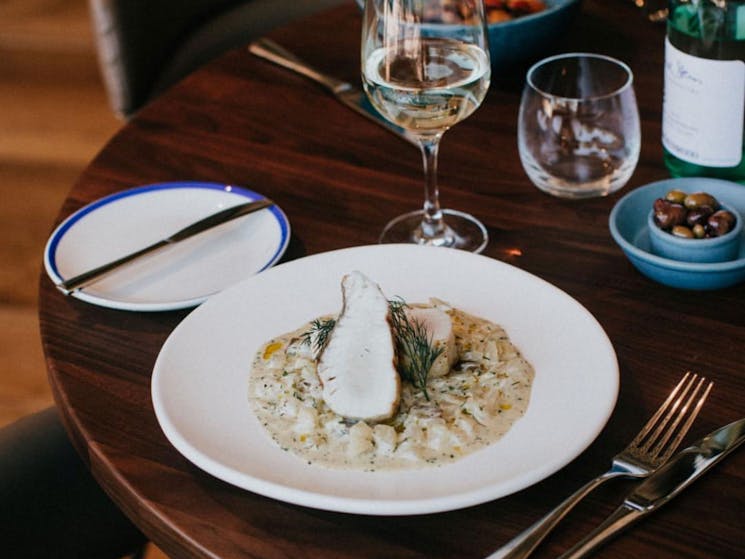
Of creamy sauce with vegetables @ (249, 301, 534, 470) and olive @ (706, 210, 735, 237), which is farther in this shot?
olive @ (706, 210, 735, 237)

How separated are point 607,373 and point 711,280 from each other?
0.21 m

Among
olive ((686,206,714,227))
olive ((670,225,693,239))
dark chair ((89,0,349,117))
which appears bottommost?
dark chair ((89,0,349,117))

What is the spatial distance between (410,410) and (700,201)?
0.37 metres

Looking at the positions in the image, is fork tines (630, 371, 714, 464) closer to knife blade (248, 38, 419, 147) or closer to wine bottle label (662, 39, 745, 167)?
wine bottle label (662, 39, 745, 167)

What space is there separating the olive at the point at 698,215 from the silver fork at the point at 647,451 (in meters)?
0.16

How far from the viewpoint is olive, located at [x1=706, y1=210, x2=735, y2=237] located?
3.08 ft

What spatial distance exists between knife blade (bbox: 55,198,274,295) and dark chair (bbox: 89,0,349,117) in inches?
30.4

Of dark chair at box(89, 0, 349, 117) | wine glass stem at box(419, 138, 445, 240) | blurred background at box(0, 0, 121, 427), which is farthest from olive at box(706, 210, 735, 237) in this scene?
blurred background at box(0, 0, 121, 427)

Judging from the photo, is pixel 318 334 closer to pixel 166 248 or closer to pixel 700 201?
pixel 166 248

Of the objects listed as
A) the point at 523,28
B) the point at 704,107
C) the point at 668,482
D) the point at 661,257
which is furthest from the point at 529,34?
the point at 668,482

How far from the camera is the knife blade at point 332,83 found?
1.29 meters

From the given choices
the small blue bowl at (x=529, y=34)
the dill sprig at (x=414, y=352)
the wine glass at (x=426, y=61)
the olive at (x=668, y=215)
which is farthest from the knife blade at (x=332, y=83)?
the dill sprig at (x=414, y=352)

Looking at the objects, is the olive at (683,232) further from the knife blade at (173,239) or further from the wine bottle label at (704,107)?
the knife blade at (173,239)

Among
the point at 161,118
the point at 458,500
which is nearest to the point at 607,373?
the point at 458,500
